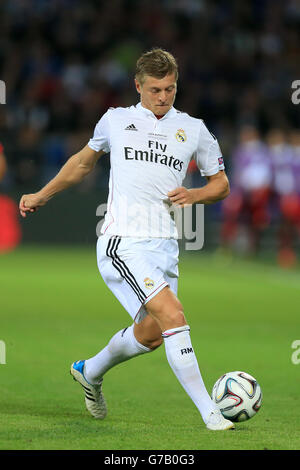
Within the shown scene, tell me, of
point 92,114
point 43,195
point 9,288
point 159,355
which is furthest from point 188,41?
point 43,195

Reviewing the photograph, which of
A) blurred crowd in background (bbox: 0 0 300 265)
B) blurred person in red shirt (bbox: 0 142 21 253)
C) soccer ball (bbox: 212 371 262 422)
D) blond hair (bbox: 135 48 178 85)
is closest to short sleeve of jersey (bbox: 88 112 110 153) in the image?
blond hair (bbox: 135 48 178 85)

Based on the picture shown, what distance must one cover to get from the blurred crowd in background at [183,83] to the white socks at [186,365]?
13.6 meters

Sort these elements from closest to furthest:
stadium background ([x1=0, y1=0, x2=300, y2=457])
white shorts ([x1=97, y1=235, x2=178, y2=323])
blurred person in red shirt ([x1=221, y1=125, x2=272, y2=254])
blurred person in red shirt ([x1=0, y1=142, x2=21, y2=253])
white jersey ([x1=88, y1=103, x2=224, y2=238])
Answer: white shorts ([x1=97, y1=235, x2=178, y2=323])
white jersey ([x1=88, y1=103, x2=224, y2=238])
stadium background ([x1=0, y1=0, x2=300, y2=457])
blurred person in red shirt ([x1=0, y1=142, x2=21, y2=253])
blurred person in red shirt ([x1=221, y1=125, x2=272, y2=254])

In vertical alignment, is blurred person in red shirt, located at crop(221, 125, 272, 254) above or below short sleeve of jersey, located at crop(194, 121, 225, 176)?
below

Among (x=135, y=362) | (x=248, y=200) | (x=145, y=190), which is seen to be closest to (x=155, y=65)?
(x=145, y=190)

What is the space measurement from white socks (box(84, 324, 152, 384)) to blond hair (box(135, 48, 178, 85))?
1603mm

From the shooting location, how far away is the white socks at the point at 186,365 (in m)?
5.67

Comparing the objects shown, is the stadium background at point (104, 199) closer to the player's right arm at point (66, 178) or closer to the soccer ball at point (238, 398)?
the soccer ball at point (238, 398)

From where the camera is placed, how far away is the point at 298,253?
21438 millimetres

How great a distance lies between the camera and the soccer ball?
5.88 meters

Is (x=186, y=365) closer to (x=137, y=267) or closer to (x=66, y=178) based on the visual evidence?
(x=137, y=267)

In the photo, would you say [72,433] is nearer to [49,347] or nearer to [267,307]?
[49,347]

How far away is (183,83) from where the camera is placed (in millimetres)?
22656

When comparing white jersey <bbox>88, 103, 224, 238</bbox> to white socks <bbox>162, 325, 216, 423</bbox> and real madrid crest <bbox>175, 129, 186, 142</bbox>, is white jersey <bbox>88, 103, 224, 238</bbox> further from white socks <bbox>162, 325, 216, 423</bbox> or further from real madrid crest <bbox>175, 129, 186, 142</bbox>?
white socks <bbox>162, 325, 216, 423</bbox>
